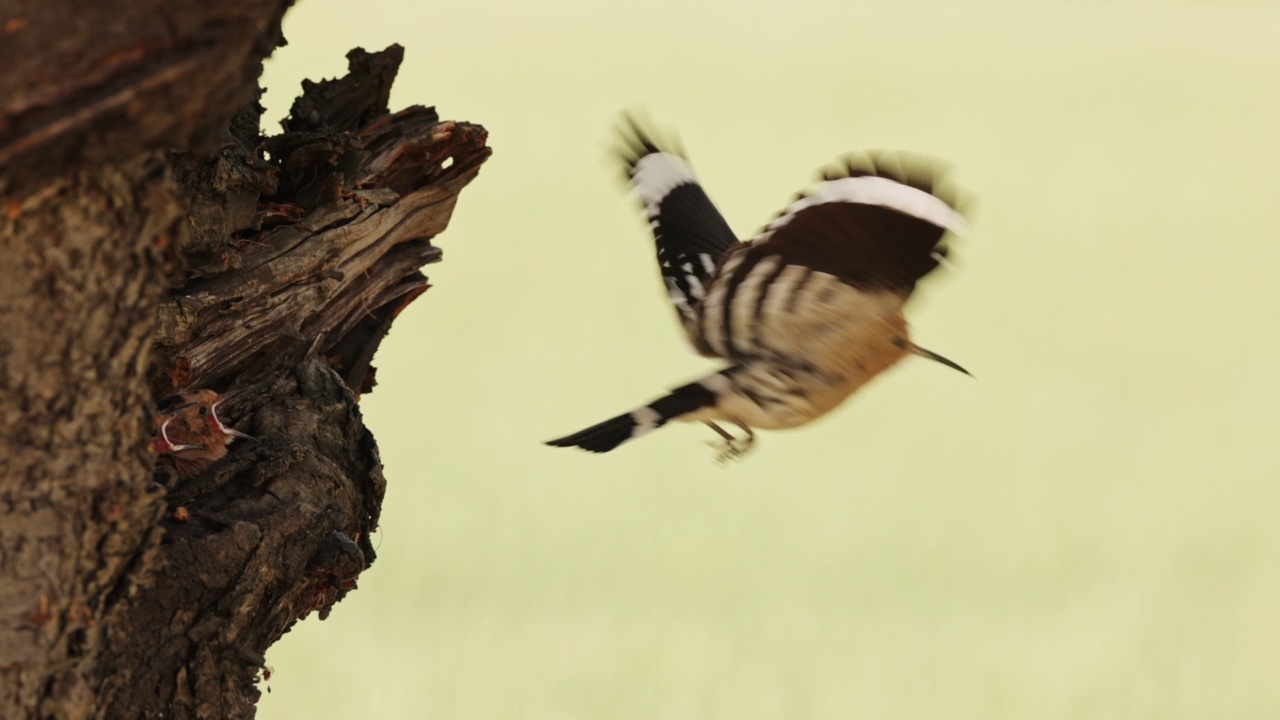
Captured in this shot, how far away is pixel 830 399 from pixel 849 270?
134 millimetres

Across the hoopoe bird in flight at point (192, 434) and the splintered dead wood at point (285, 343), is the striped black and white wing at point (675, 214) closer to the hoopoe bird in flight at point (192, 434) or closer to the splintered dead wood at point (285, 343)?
the splintered dead wood at point (285, 343)

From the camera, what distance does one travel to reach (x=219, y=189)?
136 cm

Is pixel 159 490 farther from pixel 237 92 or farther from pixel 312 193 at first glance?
pixel 312 193

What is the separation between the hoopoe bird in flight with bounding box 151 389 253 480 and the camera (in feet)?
4.23

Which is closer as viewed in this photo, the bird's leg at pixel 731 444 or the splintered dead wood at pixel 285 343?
the splintered dead wood at pixel 285 343

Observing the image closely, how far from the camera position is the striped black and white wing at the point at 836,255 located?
1.02 meters

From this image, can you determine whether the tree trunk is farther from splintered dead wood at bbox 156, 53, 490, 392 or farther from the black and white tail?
the black and white tail

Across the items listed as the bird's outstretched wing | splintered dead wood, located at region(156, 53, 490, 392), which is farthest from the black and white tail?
splintered dead wood, located at region(156, 53, 490, 392)

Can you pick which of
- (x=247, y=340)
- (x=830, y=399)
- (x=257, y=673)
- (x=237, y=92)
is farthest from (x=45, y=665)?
(x=830, y=399)

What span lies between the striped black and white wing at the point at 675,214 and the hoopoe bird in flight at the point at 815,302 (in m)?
0.20

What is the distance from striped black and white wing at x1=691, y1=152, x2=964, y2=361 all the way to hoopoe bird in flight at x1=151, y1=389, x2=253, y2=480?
0.57 metres

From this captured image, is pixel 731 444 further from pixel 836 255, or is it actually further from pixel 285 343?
pixel 285 343

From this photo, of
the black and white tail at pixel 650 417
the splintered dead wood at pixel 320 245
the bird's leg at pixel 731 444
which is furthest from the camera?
the splintered dead wood at pixel 320 245

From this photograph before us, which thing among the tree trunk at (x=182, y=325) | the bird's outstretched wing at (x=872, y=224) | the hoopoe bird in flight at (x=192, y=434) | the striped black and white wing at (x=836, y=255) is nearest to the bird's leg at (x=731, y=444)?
the striped black and white wing at (x=836, y=255)
